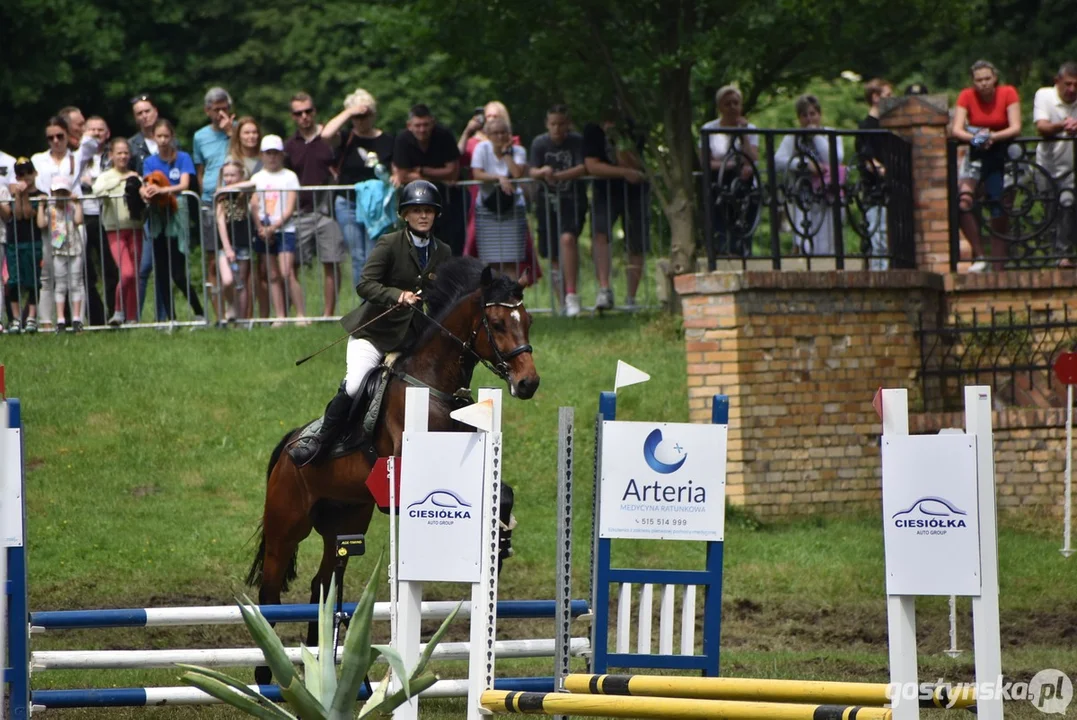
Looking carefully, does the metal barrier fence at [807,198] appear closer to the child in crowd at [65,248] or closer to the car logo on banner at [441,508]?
the child in crowd at [65,248]

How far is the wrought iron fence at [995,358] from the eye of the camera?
14586mm

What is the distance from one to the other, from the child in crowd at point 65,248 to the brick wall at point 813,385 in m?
6.51

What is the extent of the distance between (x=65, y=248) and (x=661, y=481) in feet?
33.2

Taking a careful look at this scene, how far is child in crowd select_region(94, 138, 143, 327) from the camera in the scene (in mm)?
16859

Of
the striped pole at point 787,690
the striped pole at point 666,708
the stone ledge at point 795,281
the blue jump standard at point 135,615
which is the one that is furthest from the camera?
the stone ledge at point 795,281

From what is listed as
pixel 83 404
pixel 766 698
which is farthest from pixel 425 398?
pixel 83 404

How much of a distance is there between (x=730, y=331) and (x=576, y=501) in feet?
6.31

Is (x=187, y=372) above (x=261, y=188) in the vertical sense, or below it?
below

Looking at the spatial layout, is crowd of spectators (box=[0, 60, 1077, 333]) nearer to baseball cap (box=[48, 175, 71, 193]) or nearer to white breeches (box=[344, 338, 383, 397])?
baseball cap (box=[48, 175, 71, 193])

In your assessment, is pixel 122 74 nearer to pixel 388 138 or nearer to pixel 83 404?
pixel 388 138

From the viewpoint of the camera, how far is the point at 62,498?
13477 mm

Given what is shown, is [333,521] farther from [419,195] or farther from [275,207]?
[275,207]

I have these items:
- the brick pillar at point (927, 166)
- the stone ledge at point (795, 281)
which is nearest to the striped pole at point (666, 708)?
the stone ledge at point (795, 281)

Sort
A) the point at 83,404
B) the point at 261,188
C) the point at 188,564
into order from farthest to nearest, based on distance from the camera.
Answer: the point at 261,188 < the point at 83,404 < the point at 188,564
